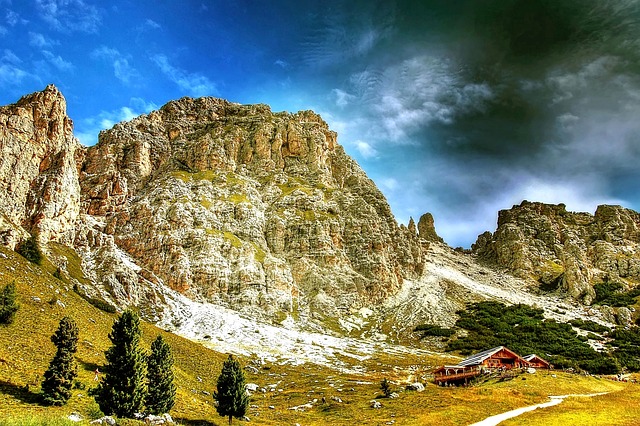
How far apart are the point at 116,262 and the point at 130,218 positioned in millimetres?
37646

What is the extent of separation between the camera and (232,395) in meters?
50.0

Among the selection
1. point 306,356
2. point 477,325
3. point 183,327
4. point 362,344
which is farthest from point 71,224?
point 477,325

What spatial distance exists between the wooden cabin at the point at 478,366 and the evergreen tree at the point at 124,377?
214 ft

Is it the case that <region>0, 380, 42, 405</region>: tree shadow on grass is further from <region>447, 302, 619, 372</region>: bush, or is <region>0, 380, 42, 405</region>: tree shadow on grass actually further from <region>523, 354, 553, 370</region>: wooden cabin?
<region>447, 302, 619, 372</region>: bush

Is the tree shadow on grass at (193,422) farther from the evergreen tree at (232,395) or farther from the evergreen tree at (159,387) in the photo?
the evergreen tree at (159,387)

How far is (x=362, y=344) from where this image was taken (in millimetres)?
150625

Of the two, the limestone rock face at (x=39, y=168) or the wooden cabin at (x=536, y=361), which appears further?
the limestone rock face at (x=39, y=168)

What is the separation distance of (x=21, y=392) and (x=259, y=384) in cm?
5702

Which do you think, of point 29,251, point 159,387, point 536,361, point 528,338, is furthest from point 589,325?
point 29,251

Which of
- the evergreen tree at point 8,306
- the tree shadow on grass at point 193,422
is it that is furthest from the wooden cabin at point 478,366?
the evergreen tree at point 8,306

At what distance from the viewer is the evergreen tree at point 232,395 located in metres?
49.9

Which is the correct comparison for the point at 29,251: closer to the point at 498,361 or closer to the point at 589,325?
the point at 498,361

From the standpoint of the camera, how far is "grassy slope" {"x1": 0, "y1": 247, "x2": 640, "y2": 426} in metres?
46.4

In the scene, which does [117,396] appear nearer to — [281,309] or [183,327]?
[183,327]
